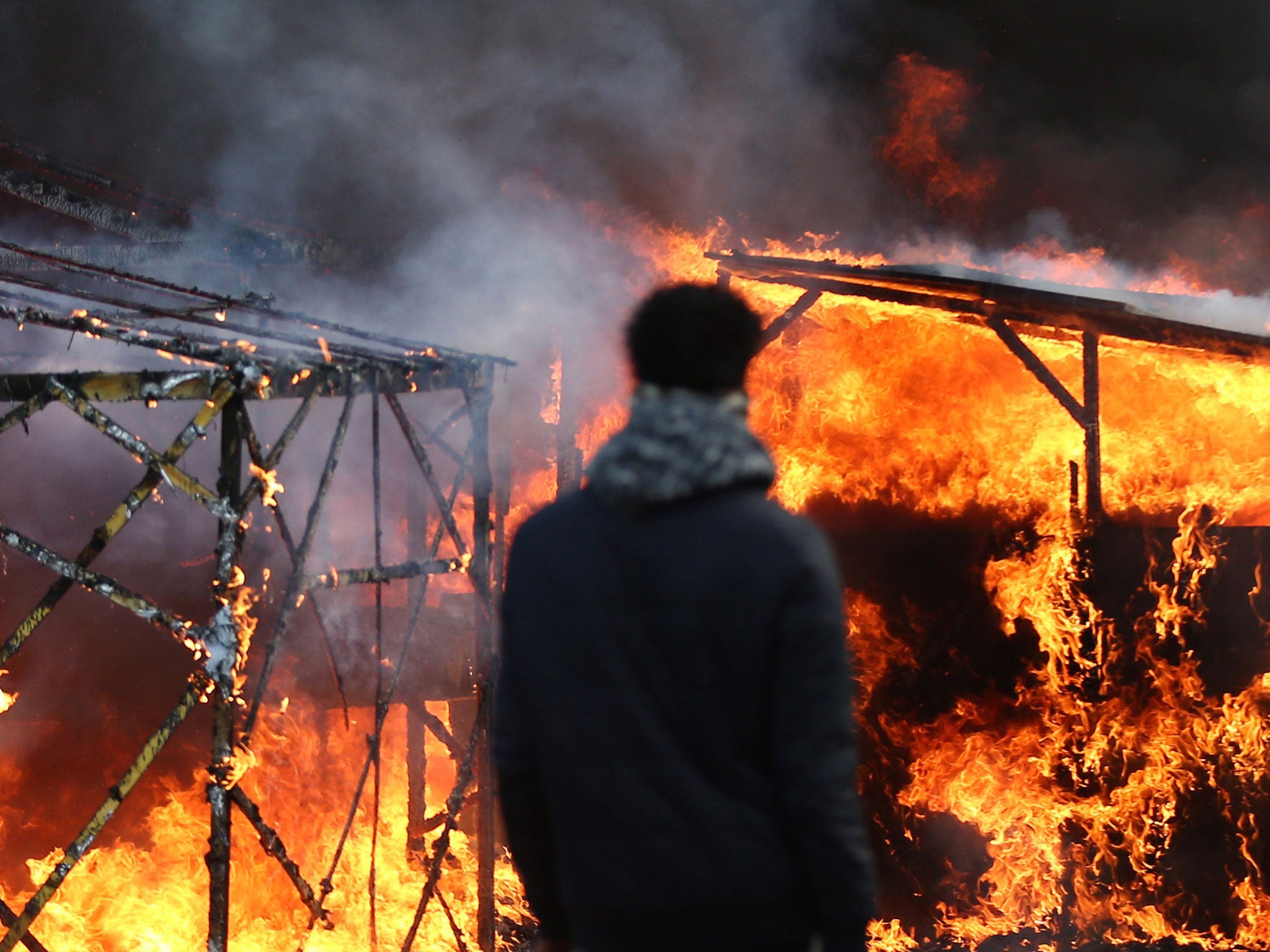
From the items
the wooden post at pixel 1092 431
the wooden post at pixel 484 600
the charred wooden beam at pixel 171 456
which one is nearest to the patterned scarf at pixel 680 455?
the charred wooden beam at pixel 171 456

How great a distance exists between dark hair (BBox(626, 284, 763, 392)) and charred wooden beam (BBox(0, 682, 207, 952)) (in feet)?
12.4

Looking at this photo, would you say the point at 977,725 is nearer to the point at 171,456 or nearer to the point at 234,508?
the point at 234,508

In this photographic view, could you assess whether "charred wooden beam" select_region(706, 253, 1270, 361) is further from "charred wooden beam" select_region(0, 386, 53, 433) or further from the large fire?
"charred wooden beam" select_region(0, 386, 53, 433)

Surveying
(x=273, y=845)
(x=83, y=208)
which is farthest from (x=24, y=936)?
(x=83, y=208)

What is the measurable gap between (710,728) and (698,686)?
0.26 feet

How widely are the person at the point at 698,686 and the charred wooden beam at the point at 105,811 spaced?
3575 mm

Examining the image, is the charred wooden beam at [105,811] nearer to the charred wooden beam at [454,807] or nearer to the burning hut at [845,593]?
the burning hut at [845,593]

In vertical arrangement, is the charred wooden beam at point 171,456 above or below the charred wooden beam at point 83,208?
below

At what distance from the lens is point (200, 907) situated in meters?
10.0

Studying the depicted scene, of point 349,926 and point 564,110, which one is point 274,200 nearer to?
point 564,110

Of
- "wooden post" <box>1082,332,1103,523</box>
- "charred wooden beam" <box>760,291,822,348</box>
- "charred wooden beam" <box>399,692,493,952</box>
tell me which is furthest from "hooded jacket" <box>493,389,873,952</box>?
"wooden post" <box>1082,332,1103,523</box>

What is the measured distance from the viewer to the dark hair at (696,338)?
6.25 ft

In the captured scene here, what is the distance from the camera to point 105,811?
16.4ft

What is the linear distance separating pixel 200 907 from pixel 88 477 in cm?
469
